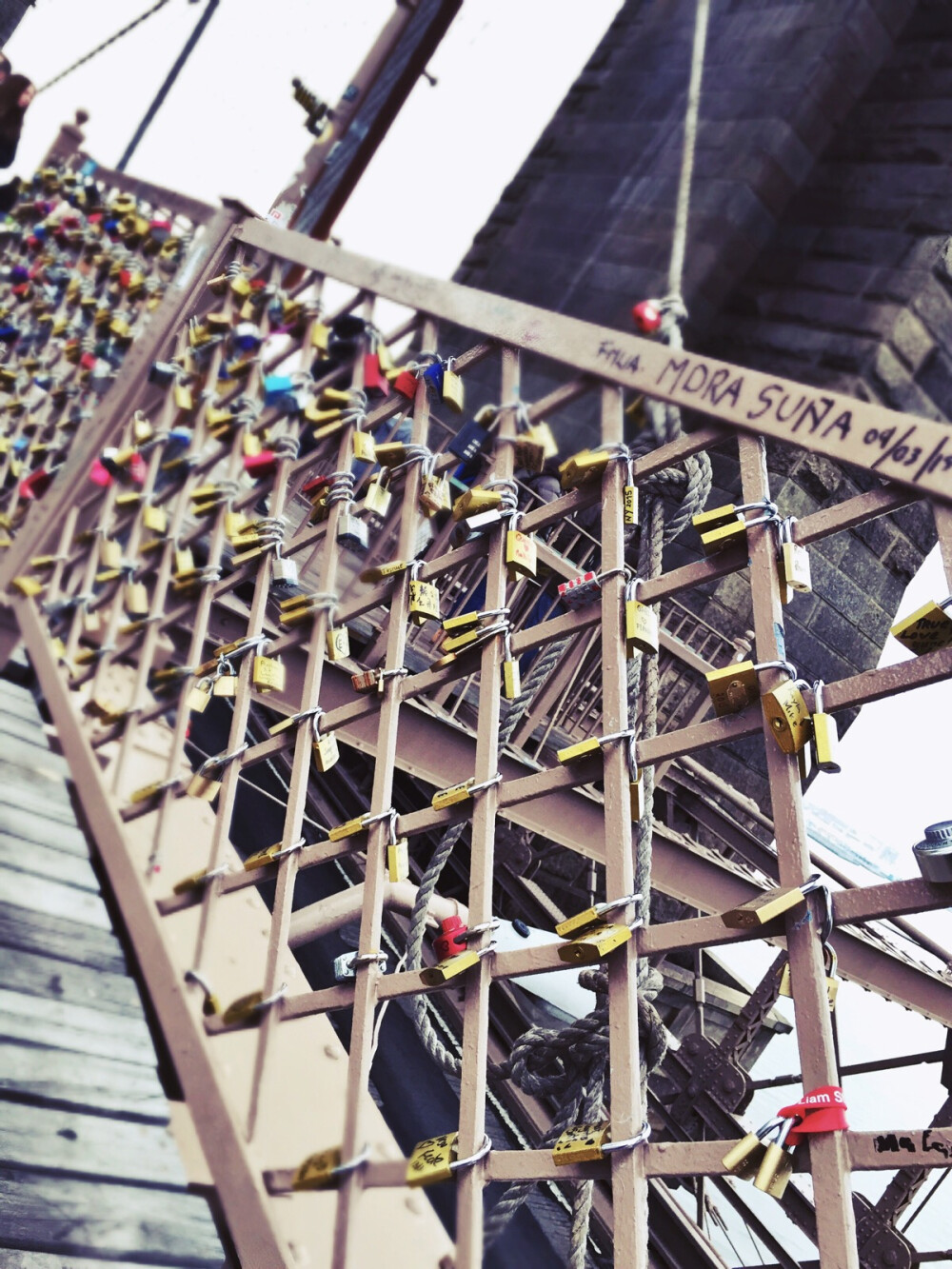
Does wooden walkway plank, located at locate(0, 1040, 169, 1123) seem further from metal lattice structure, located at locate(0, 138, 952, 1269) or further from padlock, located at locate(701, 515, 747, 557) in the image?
padlock, located at locate(701, 515, 747, 557)

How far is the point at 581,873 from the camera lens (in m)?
6.34

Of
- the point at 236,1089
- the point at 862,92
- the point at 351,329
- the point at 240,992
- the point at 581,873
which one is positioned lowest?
the point at 236,1089

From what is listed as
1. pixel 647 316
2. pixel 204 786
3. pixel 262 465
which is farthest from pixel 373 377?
pixel 204 786

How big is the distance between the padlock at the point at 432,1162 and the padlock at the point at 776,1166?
40 centimetres

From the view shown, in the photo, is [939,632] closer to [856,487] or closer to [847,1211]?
[847,1211]

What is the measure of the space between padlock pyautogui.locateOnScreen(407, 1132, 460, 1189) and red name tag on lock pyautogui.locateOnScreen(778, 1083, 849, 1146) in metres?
0.44

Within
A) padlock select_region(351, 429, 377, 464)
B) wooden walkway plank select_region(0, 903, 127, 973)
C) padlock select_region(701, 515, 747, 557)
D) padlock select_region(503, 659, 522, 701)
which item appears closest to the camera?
padlock select_region(701, 515, 747, 557)

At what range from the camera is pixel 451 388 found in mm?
1700

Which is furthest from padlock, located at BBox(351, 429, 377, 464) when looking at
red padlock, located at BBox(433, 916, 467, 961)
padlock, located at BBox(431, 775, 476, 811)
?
red padlock, located at BBox(433, 916, 467, 961)

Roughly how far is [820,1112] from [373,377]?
1.62m

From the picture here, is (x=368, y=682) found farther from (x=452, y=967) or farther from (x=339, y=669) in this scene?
(x=339, y=669)

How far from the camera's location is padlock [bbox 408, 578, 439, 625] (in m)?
1.52

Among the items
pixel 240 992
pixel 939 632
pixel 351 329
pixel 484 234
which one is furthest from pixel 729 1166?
pixel 484 234

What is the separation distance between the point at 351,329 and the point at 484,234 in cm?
701
